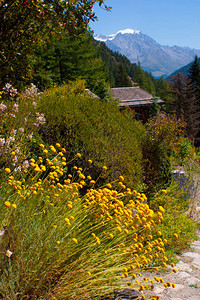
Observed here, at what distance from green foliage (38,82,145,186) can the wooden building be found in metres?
25.8

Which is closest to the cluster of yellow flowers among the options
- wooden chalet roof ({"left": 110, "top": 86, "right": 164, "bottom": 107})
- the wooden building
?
the wooden building

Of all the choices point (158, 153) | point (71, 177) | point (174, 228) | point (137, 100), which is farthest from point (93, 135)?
point (137, 100)

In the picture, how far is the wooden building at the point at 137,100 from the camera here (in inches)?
1226

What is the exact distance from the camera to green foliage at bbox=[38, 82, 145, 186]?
4.34 metres

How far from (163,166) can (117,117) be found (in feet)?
7.39

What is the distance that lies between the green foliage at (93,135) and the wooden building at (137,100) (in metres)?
25.8

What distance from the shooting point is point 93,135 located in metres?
4.52

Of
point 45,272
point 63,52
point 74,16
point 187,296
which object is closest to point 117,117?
point 74,16

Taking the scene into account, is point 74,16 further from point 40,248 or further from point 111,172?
point 40,248

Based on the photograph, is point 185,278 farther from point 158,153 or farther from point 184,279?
point 158,153

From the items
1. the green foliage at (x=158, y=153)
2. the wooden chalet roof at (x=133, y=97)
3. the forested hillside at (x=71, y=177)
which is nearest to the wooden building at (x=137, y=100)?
the wooden chalet roof at (x=133, y=97)

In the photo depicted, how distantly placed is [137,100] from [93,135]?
28892 millimetres

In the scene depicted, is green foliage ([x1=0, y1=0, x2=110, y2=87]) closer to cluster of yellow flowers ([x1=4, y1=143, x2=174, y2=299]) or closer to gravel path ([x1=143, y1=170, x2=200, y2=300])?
cluster of yellow flowers ([x1=4, y1=143, x2=174, y2=299])

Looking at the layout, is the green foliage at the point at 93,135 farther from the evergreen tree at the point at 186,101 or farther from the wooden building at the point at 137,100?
the evergreen tree at the point at 186,101
